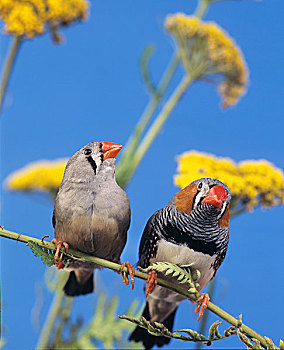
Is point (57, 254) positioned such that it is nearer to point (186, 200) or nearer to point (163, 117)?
point (186, 200)

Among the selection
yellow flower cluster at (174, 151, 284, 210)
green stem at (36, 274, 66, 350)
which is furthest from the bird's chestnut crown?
green stem at (36, 274, 66, 350)

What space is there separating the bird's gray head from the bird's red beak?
0.12m

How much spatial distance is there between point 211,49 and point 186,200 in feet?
2.24

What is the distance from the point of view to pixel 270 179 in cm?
80

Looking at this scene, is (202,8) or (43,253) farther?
(202,8)

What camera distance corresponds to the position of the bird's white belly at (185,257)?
1.70 ft

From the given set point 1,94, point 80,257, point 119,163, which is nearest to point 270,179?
point 119,163

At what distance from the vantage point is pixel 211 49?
1.10 m

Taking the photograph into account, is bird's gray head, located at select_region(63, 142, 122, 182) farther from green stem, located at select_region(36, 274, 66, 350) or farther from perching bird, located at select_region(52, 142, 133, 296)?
green stem, located at select_region(36, 274, 66, 350)

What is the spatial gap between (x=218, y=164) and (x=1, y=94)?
1.51ft

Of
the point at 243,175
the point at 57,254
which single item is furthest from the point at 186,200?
the point at 243,175

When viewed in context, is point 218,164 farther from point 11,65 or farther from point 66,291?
point 11,65

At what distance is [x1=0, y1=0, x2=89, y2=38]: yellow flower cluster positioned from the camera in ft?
3.10

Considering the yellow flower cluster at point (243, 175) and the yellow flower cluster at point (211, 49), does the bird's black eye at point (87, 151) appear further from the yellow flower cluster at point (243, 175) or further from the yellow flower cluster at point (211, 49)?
the yellow flower cluster at point (211, 49)
